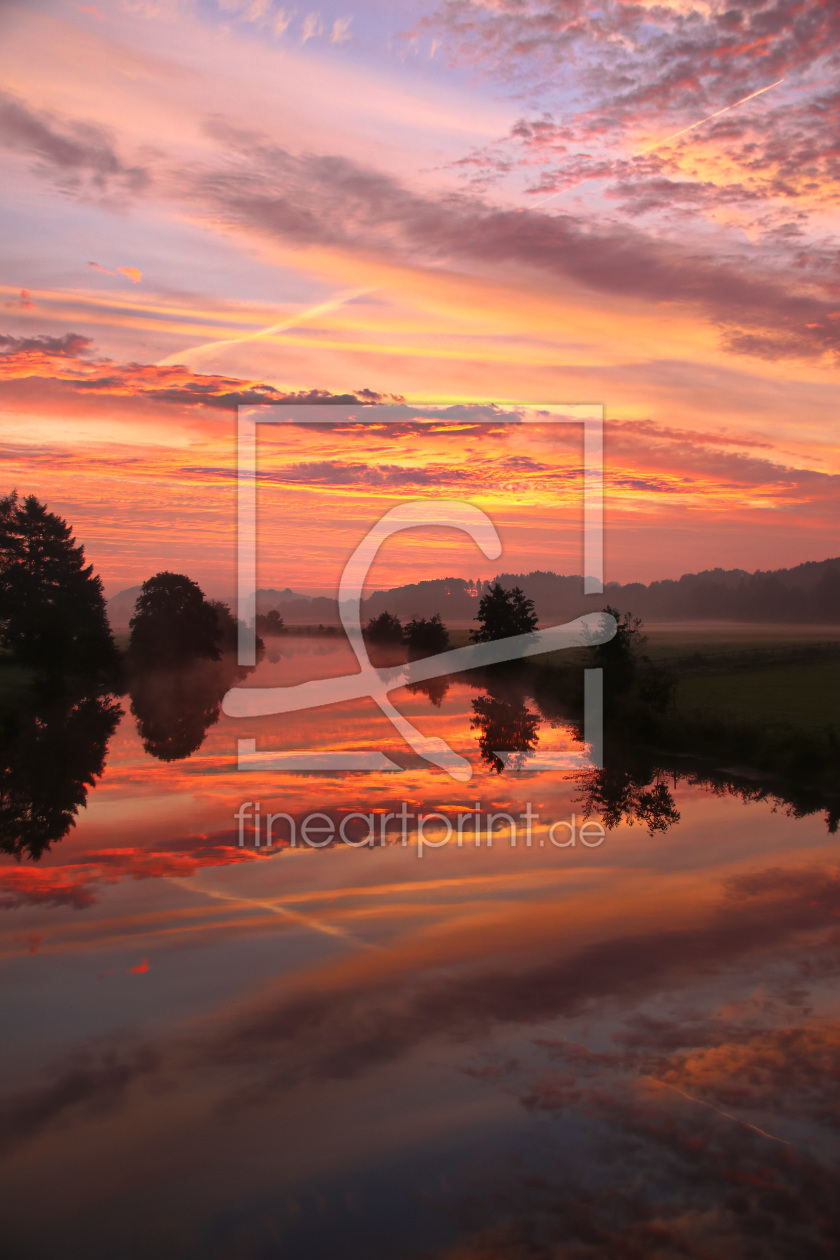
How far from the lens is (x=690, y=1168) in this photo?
9.04 m

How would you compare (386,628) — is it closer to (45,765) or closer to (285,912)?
(45,765)

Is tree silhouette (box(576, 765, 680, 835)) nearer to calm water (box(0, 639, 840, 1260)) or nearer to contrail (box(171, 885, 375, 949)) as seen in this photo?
calm water (box(0, 639, 840, 1260))

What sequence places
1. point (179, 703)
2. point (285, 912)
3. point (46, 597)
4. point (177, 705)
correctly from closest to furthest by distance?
point (285, 912) → point (177, 705) → point (179, 703) → point (46, 597)

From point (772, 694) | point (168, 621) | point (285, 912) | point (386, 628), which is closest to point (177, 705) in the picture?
point (168, 621)

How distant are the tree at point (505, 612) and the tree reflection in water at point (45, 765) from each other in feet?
139

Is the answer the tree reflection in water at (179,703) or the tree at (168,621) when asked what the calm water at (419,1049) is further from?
the tree at (168,621)

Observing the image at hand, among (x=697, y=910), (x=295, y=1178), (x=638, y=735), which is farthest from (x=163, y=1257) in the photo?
(x=638, y=735)

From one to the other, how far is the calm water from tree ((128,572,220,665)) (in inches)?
2517

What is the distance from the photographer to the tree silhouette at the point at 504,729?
37938 mm

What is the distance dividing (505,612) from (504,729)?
42751 millimetres

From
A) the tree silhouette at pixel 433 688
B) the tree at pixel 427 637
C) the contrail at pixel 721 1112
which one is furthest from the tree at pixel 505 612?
the contrail at pixel 721 1112

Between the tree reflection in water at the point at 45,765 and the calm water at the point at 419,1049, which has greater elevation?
the tree reflection in water at the point at 45,765

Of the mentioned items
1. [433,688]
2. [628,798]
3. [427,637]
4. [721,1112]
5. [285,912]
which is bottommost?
[721,1112]

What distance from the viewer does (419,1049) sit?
38.3ft
